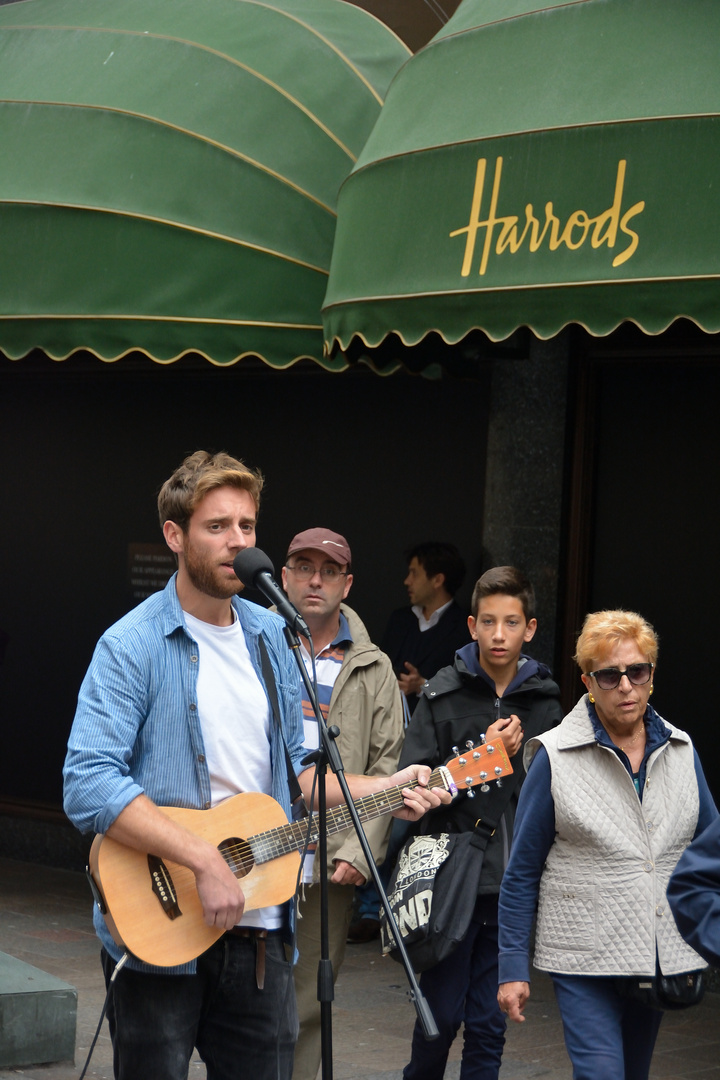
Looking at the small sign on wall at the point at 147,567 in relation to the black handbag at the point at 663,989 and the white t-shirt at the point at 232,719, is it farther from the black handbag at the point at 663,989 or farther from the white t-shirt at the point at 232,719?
the black handbag at the point at 663,989

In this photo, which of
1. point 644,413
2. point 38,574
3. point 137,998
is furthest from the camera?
point 38,574

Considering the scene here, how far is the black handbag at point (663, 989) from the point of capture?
3531mm

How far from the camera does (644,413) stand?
693 cm

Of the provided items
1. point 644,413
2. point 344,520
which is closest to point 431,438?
point 344,520

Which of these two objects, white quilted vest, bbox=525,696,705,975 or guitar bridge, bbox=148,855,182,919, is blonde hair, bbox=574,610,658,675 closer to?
white quilted vest, bbox=525,696,705,975

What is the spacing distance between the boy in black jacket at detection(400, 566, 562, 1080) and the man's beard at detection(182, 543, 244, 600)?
1.23 m

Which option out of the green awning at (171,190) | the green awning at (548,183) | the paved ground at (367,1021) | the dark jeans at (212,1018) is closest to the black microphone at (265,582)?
the dark jeans at (212,1018)

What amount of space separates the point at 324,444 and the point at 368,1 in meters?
2.51

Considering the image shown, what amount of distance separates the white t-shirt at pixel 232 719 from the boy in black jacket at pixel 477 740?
1092 millimetres

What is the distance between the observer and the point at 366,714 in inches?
192

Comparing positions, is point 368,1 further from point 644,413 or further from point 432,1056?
point 432,1056

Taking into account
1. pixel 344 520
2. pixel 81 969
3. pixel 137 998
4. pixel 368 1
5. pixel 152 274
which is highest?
pixel 368 1

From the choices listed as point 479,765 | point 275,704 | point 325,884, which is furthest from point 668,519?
point 325,884

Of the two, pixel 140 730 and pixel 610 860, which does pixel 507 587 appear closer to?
pixel 610 860
